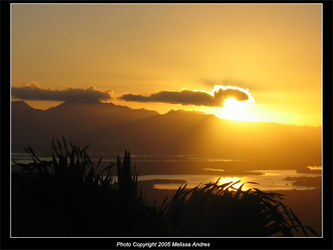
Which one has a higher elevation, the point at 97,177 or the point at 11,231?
the point at 97,177
